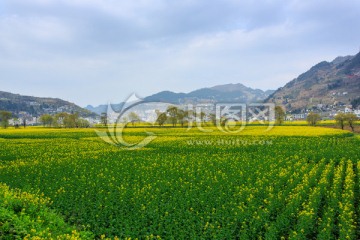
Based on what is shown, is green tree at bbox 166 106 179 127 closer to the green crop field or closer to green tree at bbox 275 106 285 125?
green tree at bbox 275 106 285 125

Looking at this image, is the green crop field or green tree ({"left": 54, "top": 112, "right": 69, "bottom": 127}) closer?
the green crop field

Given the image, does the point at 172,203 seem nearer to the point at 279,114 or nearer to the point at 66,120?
the point at 279,114

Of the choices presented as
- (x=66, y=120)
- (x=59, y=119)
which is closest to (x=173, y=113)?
(x=66, y=120)

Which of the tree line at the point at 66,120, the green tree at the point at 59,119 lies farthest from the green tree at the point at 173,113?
the green tree at the point at 59,119

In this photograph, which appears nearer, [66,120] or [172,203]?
[172,203]

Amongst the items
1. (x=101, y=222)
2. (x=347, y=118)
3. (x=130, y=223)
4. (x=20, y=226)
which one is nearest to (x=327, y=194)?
(x=130, y=223)

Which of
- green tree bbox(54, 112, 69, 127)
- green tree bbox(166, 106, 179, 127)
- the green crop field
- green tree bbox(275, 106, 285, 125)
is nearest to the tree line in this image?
green tree bbox(54, 112, 69, 127)

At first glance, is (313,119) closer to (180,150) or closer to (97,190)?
(180,150)

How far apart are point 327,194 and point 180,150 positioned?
60.6ft

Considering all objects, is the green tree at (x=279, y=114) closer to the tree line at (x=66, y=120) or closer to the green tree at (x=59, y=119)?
the tree line at (x=66, y=120)

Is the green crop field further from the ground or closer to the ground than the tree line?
closer to the ground

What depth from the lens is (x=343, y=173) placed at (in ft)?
66.6

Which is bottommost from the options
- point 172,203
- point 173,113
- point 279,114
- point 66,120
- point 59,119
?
point 172,203

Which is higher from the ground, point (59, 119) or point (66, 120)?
point (59, 119)
